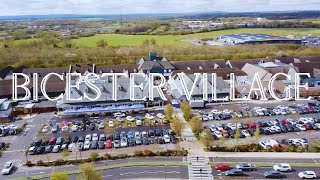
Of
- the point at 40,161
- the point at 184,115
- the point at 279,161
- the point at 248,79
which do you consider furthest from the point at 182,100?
the point at 40,161

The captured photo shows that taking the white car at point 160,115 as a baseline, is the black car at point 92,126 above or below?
below

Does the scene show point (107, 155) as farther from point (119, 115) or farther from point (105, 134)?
point (119, 115)

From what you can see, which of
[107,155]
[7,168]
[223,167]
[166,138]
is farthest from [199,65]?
[7,168]

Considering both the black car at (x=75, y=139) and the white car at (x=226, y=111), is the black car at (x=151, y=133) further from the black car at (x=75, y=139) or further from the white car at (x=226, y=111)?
the white car at (x=226, y=111)

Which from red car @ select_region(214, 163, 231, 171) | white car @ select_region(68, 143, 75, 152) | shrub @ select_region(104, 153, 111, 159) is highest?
white car @ select_region(68, 143, 75, 152)

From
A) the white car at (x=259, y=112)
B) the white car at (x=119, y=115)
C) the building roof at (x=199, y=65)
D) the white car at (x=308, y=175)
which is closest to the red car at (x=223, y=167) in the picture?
the white car at (x=308, y=175)

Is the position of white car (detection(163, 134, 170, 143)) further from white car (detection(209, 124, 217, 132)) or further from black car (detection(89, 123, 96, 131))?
black car (detection(89, 123, 96, 131))

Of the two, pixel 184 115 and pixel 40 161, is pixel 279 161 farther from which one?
pixel 40 161

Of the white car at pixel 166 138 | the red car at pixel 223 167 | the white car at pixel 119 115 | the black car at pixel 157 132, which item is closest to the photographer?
the red car at pixel 223 167

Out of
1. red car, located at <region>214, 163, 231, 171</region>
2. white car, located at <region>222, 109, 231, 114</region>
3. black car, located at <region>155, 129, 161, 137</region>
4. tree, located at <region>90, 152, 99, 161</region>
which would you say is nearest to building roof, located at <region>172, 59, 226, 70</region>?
white car, located at <region>222, 109, 231, 114</region>
